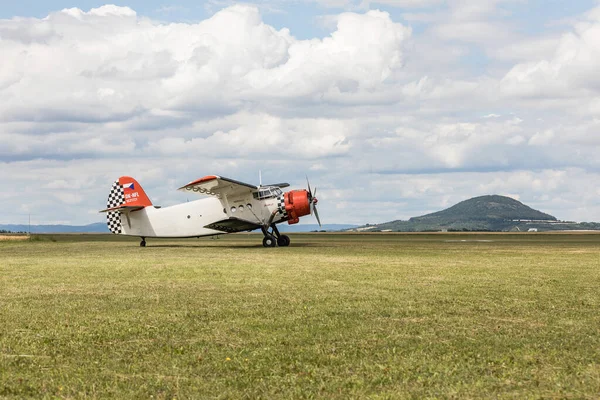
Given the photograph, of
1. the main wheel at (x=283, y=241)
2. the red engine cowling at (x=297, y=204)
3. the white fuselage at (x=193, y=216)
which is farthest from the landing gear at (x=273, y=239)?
the red engine cowling at (x=297, y=204)

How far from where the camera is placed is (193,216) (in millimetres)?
41281

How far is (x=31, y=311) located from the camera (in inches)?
439

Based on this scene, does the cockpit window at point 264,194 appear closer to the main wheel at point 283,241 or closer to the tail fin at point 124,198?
the main wheel at point 283,241

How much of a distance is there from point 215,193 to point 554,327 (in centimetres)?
3114

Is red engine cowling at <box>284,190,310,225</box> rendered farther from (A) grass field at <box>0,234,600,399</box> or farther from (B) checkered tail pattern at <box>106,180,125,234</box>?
(A) grass field at <box>0,234,600,399</box>

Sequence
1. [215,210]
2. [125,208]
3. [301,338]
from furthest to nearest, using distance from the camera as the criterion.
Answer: [125,208]
[215,210]
[301,338]

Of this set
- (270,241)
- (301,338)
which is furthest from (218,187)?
(301,338)

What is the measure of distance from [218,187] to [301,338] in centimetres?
3032

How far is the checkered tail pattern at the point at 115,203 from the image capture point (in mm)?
43219

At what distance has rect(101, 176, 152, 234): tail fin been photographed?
42969mm

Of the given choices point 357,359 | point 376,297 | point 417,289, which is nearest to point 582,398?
point 357,359

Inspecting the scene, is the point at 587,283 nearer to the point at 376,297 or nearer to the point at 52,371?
the point at 376,297

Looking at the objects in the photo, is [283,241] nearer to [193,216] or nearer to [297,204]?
[297,204]

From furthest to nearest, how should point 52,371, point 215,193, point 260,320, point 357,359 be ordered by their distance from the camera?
point 215,193 < point 260,320 < point 357,359 < point 52,371
